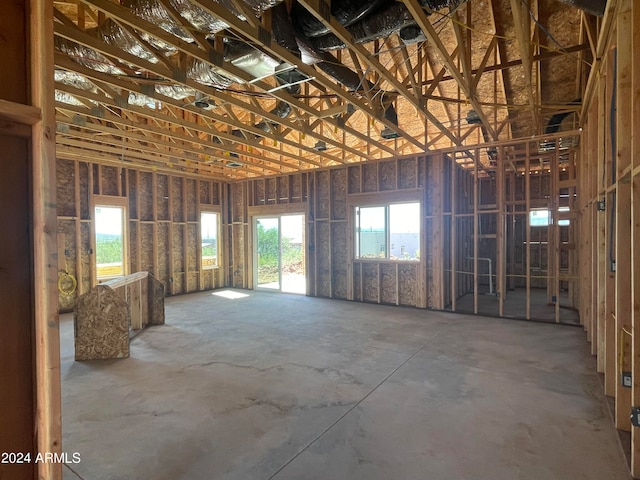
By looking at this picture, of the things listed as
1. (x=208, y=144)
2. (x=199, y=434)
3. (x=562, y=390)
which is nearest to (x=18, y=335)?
(x=199, y=434)

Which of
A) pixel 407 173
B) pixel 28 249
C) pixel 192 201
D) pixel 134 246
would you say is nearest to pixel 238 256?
pixel 192 201

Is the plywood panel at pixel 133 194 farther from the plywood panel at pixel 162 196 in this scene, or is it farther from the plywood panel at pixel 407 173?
the plywood panel at pixel 407 173

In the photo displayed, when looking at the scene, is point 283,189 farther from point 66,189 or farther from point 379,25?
point 379,25

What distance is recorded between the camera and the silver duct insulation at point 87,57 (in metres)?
3.48

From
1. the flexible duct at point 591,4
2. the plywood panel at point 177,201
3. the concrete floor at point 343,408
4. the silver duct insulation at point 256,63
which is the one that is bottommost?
the concrete floor at point 343,408

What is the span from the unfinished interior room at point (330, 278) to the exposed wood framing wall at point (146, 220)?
80 millimetres

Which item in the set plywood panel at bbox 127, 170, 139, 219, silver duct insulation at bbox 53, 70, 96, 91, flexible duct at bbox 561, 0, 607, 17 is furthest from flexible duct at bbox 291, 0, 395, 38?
plywood panel at bbox 127, 170, 139, 219

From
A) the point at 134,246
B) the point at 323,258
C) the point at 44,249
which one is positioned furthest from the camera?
the point at 323,258

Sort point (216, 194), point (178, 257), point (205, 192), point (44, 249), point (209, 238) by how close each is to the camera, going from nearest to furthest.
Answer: point (44, 249) → point (178, 257) → point (205, 192) → point (209, 238) → point (216, 194)

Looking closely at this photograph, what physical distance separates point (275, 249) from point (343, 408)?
7.32 m

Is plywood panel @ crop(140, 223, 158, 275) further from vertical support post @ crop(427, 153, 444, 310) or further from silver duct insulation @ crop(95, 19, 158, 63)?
vertical support post @ crop(427, 153, 444, 310)

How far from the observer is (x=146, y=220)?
29.6 feet

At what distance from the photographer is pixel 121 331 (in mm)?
4605

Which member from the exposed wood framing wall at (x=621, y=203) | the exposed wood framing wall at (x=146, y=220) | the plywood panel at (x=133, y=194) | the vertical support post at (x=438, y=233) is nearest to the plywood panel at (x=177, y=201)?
the exposed wood framing wall at (x=146, y=220)
